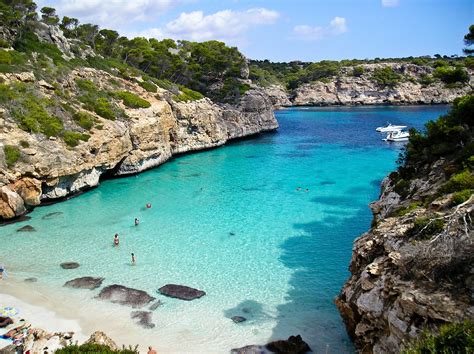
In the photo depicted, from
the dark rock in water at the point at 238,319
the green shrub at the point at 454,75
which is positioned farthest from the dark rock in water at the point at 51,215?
the green shrub at the point at 454,75

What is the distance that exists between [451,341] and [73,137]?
3243 cm

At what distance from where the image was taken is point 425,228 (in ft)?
36.9

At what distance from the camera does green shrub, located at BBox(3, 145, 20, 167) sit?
28203 millimetres

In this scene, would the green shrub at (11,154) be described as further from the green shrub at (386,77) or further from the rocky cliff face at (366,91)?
the green shrub at (386,77)

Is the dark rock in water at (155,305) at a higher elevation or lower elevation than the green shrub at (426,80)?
lower

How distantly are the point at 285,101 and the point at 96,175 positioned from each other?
3833 inches

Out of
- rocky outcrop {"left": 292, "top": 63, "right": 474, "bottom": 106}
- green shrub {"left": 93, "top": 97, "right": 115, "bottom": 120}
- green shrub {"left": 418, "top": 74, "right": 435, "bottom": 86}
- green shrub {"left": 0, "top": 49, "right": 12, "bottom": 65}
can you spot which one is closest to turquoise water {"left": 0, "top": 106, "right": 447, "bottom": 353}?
green shrub {"left": 93, "top": 97, "right": 115, "bottom": 120}

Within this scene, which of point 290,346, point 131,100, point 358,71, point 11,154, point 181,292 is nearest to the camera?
point 290,346

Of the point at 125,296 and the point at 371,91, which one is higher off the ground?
the point at 371,91

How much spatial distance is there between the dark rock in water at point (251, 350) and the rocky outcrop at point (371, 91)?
119212 mm

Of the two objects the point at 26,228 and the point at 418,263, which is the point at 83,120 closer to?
the point at 26,228

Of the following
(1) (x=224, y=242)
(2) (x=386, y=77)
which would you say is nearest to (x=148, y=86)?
(1) (x=224, y=242)

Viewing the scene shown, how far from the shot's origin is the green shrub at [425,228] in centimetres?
1110

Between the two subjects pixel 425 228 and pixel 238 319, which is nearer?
pixel 425 228
